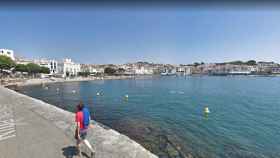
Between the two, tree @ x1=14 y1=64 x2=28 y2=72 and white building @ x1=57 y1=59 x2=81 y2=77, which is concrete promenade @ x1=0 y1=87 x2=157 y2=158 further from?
white building @ x1=57 y1=59 x2=81 y2=77

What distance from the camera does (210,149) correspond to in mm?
9773

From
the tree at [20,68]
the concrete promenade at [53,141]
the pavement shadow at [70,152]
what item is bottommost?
the concrete promenade at [53,141]

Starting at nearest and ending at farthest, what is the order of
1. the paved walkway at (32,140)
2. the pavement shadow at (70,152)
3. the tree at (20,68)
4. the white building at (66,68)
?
the pavement shadow at (70,152) < the paved walkway at (32,140) < the tree at (20,68) < the white building at (66,68)

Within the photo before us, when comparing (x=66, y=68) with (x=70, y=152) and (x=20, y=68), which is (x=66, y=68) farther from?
(x=70, y=152)

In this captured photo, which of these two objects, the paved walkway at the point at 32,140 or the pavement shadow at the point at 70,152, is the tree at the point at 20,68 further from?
the pavement shadow at the point at 70,152

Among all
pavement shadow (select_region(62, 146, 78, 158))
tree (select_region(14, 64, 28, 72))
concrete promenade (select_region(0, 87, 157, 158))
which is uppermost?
tree (select_region(14, 64, 28, 72))

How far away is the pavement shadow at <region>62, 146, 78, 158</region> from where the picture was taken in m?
5.88

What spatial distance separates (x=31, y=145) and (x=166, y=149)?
21.3 feet

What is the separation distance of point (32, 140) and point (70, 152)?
8.22 feet

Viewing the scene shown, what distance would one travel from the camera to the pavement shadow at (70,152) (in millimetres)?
5875

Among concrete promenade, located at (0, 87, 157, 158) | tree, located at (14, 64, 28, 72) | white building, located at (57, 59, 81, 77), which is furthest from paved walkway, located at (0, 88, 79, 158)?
white building, located at (57, 59, 81, 77)

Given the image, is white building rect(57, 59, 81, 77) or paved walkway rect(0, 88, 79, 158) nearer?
paved walkway rect(0, 88, 79, 158)

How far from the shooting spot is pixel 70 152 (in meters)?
6.10

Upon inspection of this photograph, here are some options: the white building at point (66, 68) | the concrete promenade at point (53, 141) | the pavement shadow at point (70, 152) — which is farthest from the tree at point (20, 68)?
the pavement shadow at point (70, 152)
